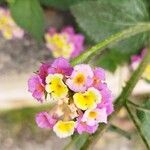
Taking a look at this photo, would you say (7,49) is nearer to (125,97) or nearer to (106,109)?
(125,97)

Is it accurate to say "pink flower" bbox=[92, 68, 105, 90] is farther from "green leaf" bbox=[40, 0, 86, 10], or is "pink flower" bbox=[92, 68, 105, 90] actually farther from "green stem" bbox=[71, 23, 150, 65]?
"green leaf" bbox=[40, 0, 86, 10]

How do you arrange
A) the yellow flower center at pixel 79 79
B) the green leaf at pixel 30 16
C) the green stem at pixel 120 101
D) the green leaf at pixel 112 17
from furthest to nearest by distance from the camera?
the green leaf at pixel 30 16, the green leaf at pixel 112 17, the green stem at pixel 120 101, the yellow flower center at pixel 79 79

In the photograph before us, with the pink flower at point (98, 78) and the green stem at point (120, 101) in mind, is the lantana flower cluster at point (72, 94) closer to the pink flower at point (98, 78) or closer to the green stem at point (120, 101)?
the pink flower at point (98, 78)

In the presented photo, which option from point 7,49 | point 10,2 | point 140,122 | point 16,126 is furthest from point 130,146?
point 140,122

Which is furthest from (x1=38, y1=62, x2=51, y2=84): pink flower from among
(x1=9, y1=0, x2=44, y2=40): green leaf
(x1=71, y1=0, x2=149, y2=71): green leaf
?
(x1=9, y1=0, x2=44, y2=40): green leaf

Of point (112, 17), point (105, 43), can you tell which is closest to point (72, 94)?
point (105, 43)

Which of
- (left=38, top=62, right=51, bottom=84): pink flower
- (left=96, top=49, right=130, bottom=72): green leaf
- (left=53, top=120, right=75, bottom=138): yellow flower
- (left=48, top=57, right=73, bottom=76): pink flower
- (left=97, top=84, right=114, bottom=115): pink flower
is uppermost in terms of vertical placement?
(left=48, top=57, right=73, bottom=76): pink flower

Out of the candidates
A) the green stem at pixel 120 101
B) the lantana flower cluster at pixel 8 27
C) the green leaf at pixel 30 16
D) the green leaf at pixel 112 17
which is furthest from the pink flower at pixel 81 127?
the lantana flower cluster at pixel 8 27

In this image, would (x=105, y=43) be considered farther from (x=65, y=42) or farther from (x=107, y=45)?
(x=65, y=42)
